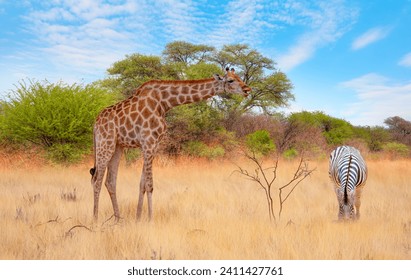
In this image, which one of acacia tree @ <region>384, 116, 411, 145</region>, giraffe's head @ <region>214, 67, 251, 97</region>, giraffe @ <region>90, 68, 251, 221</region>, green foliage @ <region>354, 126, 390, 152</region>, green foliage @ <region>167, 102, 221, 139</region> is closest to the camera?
giraffe's head @ <region>214, 67, 251, 97</region>

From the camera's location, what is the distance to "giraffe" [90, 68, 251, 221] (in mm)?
6137

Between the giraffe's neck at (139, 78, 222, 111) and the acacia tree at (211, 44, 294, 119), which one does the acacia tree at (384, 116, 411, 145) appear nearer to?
the acacia tree at (211, 44, 294, 119)

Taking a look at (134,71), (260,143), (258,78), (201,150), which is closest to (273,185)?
(201,150)

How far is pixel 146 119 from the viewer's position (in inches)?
243

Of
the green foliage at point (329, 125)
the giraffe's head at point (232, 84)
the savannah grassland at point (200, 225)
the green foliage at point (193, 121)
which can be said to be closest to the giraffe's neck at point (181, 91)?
the giraffe's head at point (232, 84)

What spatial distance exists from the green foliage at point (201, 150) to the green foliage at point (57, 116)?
23.6ft

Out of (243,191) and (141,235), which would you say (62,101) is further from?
(141,235)

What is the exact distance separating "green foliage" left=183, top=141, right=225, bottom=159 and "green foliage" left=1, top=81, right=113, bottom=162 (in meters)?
7.20

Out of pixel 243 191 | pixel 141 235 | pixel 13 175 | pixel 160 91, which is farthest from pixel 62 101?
pixel 141 235

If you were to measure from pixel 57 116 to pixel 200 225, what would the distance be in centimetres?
904

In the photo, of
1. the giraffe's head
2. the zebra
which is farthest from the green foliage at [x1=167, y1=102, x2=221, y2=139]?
the giraffe's head

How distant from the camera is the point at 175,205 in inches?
312

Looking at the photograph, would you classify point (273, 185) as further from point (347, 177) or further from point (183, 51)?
point (183, 51)
